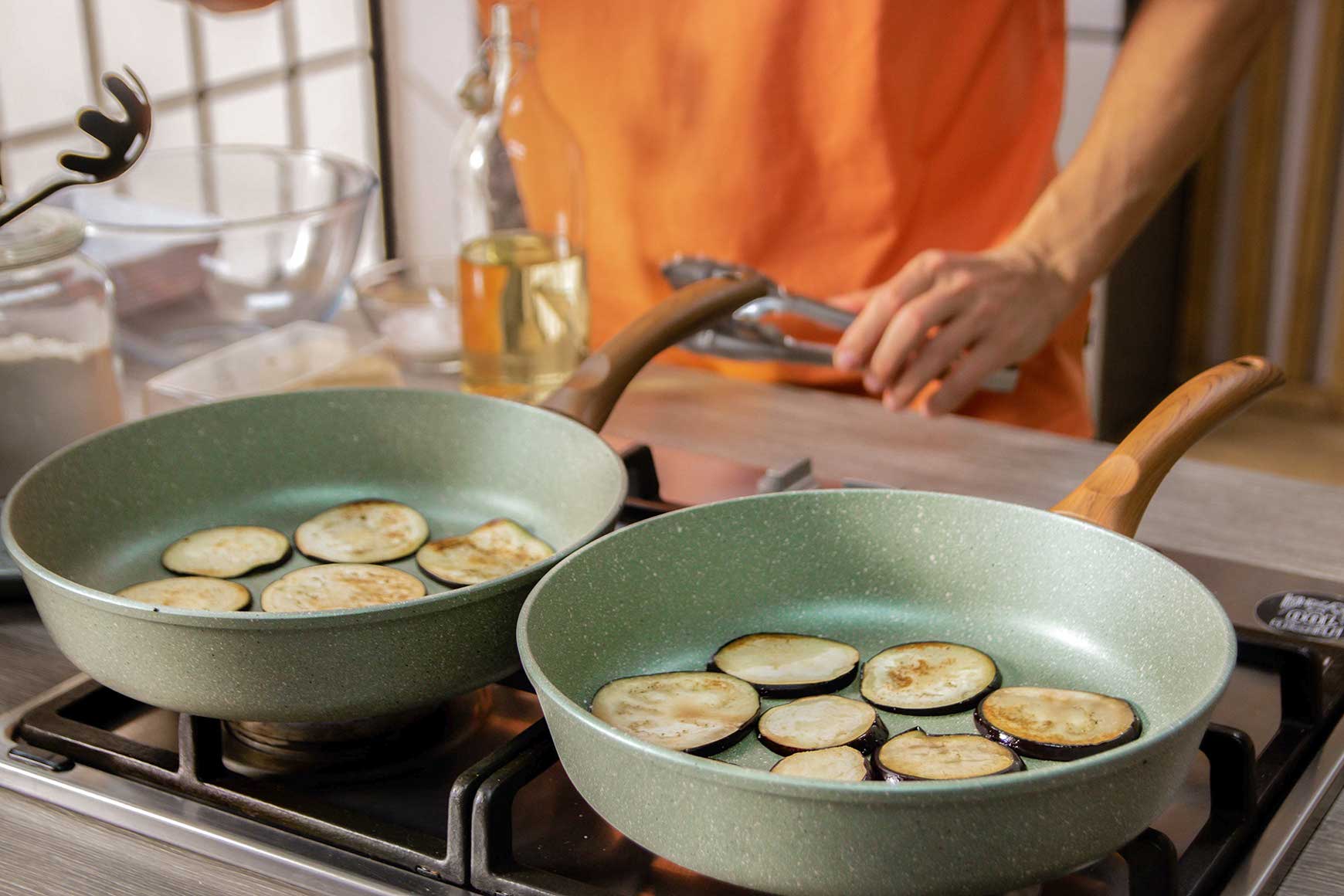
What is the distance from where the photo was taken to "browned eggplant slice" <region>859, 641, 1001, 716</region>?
586mm

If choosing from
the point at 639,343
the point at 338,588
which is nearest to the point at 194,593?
the point at 338,588

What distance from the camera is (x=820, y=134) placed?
1.26m

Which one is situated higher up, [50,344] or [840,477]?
[50,344]

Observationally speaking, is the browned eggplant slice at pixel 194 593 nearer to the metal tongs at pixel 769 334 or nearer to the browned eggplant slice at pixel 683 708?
the browned eggplant slice at pixel 683 708

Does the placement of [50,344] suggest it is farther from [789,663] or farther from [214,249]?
[789,663]

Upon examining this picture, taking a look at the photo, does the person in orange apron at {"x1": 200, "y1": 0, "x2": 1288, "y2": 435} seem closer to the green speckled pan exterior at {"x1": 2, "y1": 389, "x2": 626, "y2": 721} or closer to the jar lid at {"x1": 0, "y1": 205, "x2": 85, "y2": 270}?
the green speckled pan exterior at {"x1": 2, "y1": 389, "x2": 626, "y2": 721}

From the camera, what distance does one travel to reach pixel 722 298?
33.4 inches

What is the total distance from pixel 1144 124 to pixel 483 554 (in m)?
0.75

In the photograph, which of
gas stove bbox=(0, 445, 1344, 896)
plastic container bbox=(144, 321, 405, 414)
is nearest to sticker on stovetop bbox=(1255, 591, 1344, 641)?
gas stove bbox=(0, 445, 1344, 896)

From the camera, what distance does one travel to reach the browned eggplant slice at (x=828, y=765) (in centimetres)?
51

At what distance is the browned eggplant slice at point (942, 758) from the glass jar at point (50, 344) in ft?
1.75

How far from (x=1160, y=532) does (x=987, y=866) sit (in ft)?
1.58

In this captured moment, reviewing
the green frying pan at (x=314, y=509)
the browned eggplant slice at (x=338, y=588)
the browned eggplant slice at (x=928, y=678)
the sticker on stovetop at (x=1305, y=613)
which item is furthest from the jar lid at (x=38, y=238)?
the sticker on stovetop at (x=1305, y=613)

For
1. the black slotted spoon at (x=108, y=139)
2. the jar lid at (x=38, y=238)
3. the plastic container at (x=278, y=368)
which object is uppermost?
the black slotted spoon at (x=108, y=139)
